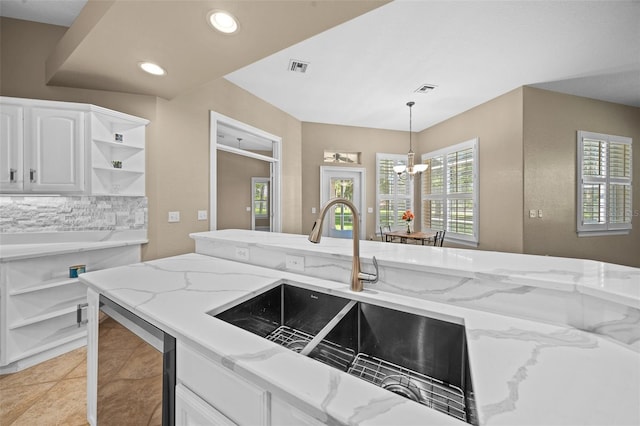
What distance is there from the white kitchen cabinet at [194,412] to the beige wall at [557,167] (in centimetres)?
420

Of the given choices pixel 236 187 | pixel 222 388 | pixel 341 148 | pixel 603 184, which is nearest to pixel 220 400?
pixel 222 388

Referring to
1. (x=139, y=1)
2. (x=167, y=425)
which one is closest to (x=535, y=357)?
(x=167, y=425)

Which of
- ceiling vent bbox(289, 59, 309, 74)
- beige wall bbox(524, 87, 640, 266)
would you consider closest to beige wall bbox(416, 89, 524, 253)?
beige wall bbox(524, 87, 640, 266)

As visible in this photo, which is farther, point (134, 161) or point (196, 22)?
point (134, 161)

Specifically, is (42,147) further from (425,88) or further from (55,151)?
(425,88)

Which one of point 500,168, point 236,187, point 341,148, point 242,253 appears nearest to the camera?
point 242,253

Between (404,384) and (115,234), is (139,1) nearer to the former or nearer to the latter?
(115,234)

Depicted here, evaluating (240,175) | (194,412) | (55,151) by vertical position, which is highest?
(240,175)

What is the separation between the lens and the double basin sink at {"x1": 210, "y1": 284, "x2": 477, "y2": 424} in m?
0.81

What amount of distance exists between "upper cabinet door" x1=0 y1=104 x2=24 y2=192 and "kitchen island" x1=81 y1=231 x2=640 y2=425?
189 centimetres

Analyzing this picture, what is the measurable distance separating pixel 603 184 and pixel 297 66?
4877 millimetres

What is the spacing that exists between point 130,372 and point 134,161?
237cm

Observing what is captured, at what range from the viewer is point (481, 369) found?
584mm

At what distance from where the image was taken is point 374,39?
255 cm
